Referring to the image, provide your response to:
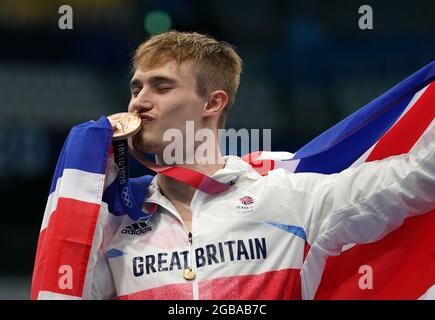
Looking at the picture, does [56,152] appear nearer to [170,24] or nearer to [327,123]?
[170,24]

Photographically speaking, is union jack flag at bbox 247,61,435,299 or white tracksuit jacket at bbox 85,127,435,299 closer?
white tracksuit jacket at bbox 85,127,435,299

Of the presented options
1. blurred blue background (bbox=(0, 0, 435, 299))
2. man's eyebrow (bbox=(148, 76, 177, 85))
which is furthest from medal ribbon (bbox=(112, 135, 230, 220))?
blurred blue background (bbox=(0, 0, 435, 299))

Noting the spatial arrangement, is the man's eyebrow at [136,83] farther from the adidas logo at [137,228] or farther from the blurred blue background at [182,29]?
the blurred blue background at [182,29]

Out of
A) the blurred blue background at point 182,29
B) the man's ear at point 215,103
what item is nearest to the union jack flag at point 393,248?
the man's ear at point 215,103

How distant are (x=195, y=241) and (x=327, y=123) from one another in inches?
107

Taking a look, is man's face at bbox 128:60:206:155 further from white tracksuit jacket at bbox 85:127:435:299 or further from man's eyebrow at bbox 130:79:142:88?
white tracksuit jacket at bbox 85:127:435:299

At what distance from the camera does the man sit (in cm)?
279

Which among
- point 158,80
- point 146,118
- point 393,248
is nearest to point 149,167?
point 146,118

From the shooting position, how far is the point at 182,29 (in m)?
5.62

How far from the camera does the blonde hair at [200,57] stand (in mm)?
3096

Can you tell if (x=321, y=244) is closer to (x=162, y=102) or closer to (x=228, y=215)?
(x=228, y=215)

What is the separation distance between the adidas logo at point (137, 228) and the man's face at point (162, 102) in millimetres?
260

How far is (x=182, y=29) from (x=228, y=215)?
291 cm

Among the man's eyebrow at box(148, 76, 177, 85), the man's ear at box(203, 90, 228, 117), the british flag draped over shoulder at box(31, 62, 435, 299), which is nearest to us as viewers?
the british flag draped over shoulder at box(31, 62, 435, 299)
